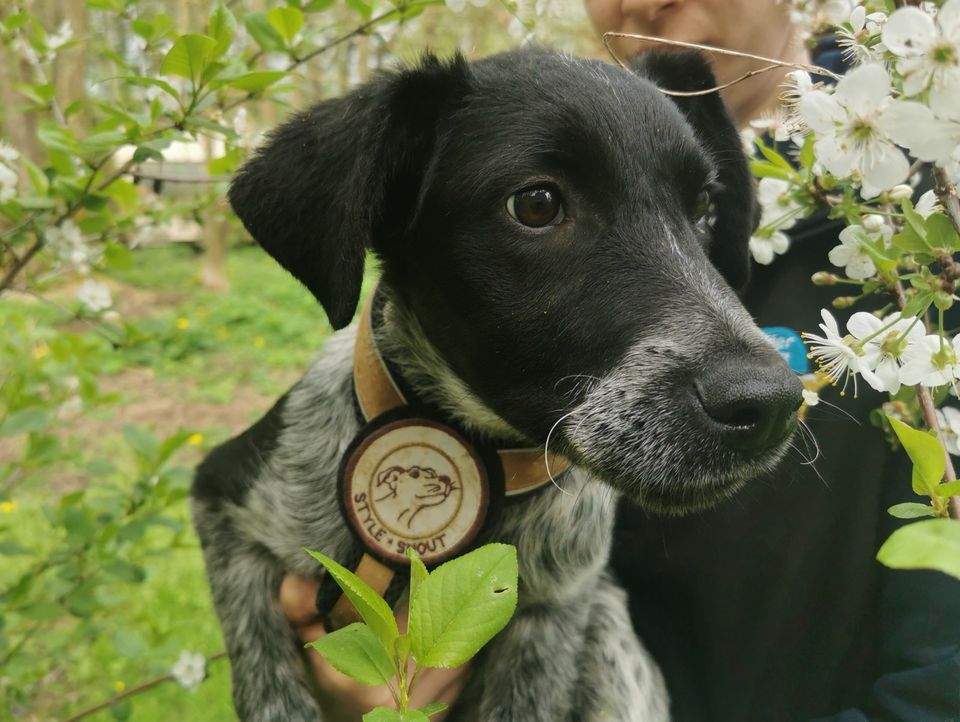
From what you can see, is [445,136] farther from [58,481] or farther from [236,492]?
[58,481]

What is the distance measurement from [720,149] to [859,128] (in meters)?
1.34

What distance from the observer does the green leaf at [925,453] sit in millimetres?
789

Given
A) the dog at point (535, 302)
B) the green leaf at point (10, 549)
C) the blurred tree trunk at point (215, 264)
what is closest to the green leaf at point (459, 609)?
the dog at point (535, 302)

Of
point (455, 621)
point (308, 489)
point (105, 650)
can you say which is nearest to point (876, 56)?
point (455, 621)

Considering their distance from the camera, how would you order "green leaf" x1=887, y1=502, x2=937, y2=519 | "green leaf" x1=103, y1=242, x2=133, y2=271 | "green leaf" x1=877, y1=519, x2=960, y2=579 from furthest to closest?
"green leaf" x1=103, y1=242, x2=133, y2=271, "green leaf" x1=887, y1=502, x2=937, y2=519, "green leaf" x1=877, y1=519, x2=960, y2=579

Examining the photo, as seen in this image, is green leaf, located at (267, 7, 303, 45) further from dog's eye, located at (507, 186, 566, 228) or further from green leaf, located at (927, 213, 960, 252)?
green leaf, located at (927, 213, 960, 252)

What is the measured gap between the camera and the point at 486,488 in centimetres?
200

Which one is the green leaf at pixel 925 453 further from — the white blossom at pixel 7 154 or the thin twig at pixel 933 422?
the white blossom at pixel 7 154

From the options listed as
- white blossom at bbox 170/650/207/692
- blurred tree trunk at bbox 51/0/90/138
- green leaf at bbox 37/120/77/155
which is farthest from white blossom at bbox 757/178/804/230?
blurred tree trunk at bbox 51/0/90/138

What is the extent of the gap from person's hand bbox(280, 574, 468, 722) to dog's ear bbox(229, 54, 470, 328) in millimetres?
953

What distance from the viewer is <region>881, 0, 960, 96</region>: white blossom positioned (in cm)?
79

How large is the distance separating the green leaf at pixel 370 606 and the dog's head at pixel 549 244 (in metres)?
0.83

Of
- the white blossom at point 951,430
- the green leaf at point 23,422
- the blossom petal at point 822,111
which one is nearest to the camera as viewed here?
the blossom petal at point 822,111

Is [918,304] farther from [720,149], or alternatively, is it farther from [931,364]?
[720,149]
